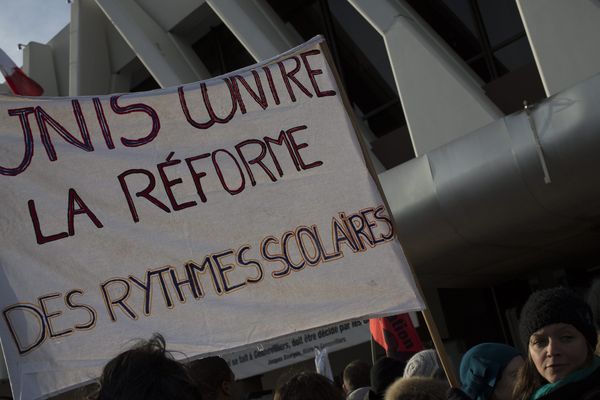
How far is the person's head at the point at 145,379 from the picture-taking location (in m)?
1.76

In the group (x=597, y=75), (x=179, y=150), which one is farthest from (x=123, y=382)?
(x=597, y=75)

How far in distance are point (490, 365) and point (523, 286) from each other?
31.7ft

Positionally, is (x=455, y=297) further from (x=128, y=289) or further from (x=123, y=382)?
(x=123, y=382)

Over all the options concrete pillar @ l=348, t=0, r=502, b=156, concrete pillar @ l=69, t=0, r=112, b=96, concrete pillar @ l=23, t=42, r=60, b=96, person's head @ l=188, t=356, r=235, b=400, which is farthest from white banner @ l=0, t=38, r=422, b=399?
concrete pillar @ l=23, t=42, r=60, b=96

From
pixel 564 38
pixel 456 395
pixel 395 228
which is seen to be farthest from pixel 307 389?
pixel 564 38

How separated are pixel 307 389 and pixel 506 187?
555 cm

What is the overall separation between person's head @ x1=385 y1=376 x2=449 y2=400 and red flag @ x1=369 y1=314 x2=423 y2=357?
2.33 metres

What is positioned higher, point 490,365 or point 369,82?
point 369,82

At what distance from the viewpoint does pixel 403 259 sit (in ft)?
12.3

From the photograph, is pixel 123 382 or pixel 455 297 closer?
pixel 123 382

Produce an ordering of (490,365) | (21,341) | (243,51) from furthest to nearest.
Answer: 1. (243,51)
2. (21,341)
3. (490,365)

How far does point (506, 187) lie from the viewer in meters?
7.98

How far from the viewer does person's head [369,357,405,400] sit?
412cm

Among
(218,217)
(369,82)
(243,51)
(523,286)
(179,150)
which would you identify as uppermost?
(243,51)
